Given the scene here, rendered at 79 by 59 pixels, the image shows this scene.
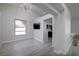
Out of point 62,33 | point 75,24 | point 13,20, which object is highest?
point 13,20

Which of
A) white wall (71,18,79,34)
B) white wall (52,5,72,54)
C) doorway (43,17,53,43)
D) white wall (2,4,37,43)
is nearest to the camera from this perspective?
white wall (71,18,79,34)

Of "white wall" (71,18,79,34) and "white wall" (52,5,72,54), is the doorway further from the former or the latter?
→ "white wall" (71,18,79,34)

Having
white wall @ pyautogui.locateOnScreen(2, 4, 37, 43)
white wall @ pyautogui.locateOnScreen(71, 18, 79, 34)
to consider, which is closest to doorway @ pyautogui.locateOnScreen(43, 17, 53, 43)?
white wall @ pyautogui.locateOnScreen(2, 4, 37, 43)

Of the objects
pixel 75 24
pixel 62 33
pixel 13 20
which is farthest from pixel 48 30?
pixel 75 24

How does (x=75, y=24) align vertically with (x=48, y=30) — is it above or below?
above

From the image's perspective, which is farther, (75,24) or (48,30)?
(48,30)

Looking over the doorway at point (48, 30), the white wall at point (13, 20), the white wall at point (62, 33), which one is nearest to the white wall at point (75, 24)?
the white wall at point (62, 33)

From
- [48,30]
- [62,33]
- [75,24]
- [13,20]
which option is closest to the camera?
[75,24]

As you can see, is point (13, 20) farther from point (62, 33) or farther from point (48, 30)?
point (62, 33)

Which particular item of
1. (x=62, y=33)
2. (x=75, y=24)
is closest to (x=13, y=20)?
(x=62, y=33)

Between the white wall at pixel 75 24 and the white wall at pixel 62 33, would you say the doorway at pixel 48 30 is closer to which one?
the white wall at pixel 62 33

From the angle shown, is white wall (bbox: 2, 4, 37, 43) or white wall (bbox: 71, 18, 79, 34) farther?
white wall (bbox: 2, 4, 37, 43)

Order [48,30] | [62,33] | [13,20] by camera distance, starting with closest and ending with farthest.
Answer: [62,33] → [13,20] → [48,30]

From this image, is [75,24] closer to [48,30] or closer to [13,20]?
[48,30]
